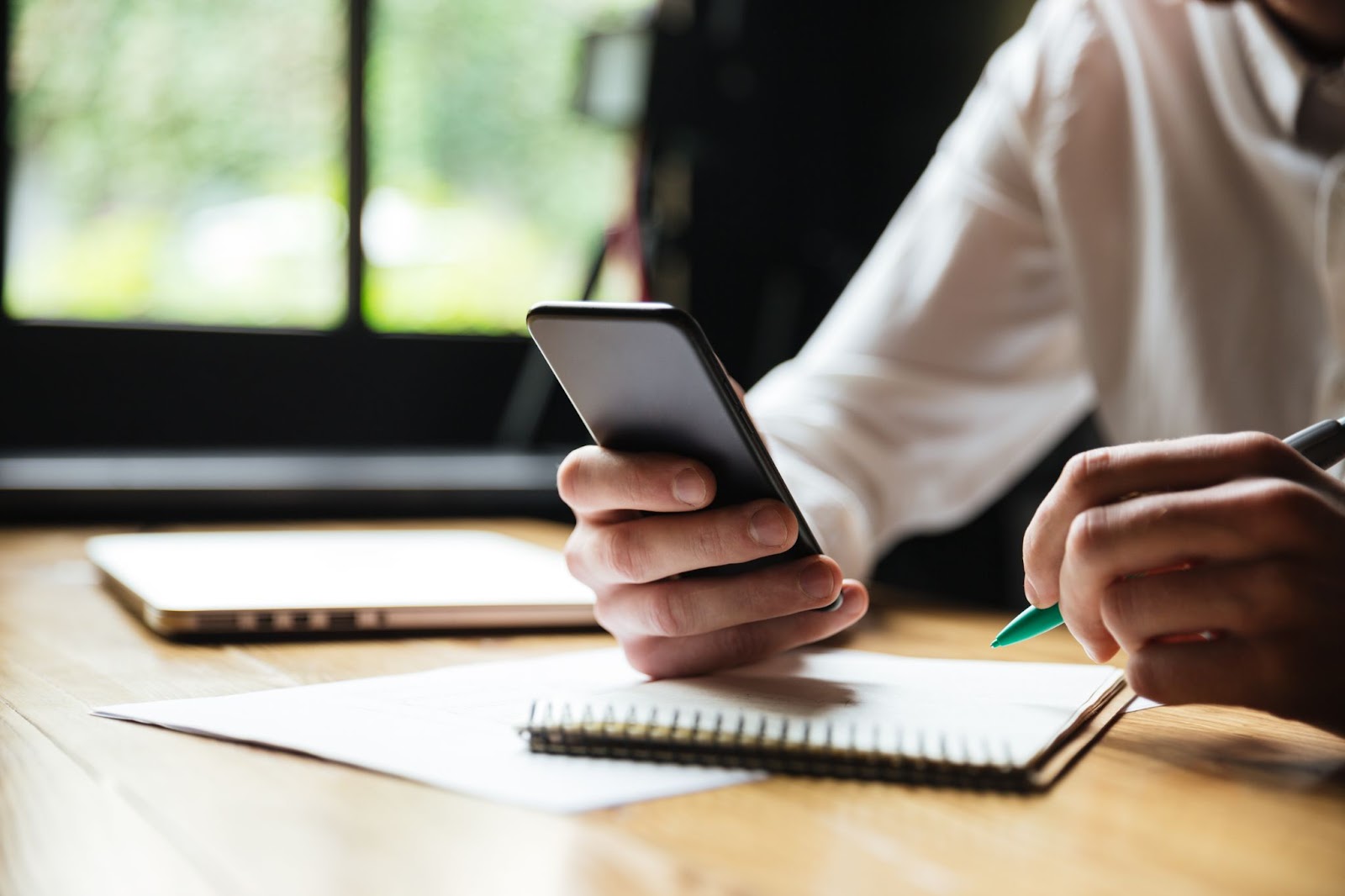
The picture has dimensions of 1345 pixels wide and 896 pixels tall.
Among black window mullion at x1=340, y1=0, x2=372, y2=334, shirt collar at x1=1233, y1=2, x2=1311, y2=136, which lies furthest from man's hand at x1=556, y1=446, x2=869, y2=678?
black window mullion at x1=340, y1=0, x2=372, y2=334

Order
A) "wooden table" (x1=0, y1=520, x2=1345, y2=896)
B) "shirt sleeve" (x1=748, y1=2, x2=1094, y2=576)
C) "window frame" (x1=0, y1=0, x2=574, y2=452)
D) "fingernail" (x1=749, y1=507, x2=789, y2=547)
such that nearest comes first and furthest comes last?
"wooden table" (x1=0, y1=520, x2=1345, y2=896) → "fingernail" (x1=749, y1=507, x2=789, y2=547) → "shirt sleeve" (x1=748, y1=2, x2=1094, y2=576) → "window frame" (x1=0, y1=0, x2=574, y2=452)

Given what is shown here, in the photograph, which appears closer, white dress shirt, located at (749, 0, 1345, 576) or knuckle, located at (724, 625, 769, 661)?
knuckle, located at (724, 625, 769, 661)

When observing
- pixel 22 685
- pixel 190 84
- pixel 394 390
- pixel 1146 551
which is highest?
pixel 190 84

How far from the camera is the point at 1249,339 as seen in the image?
1037 mm

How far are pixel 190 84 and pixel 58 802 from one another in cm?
306

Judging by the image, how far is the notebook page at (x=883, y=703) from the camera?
47 centimetres

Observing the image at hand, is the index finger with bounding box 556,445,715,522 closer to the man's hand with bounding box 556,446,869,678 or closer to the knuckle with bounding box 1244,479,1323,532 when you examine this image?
the man's hand with bounding box 556,446,869,678

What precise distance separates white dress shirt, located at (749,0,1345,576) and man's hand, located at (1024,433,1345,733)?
44cm

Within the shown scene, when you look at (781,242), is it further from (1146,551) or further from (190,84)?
(1146,551)

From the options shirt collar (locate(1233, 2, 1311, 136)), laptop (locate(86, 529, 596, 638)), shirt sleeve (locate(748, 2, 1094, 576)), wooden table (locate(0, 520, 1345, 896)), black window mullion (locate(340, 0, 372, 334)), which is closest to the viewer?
wooden table (locate(0, 520, 1345, 896))

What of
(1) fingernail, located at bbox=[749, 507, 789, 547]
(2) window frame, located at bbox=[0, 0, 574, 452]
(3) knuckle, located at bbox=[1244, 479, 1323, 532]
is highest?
(3) knuckle, located at bbox=[1244, 479, 1323, 532]

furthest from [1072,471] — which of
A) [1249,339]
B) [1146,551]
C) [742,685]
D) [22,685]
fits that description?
[1249,339]

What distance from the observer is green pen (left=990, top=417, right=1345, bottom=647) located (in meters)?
0.56

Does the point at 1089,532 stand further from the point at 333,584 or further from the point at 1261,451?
the point at 333,584
